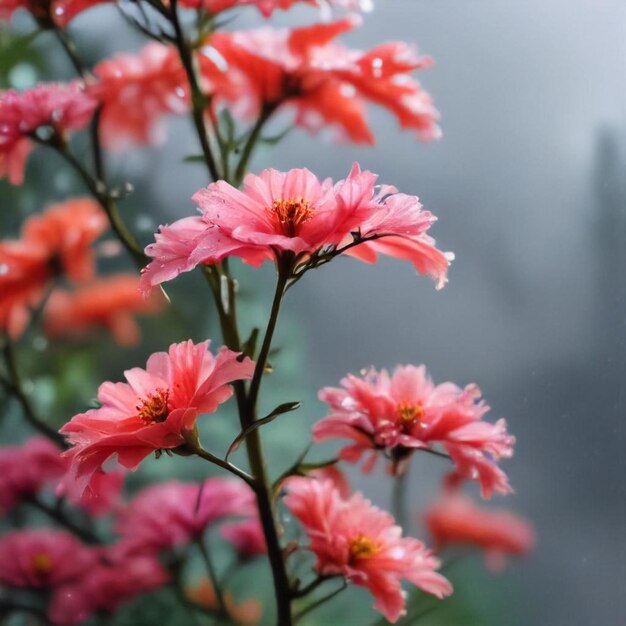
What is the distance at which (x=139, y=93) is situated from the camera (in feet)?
1.60

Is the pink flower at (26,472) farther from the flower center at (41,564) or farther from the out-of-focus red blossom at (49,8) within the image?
the out-of-focus red blossom at (49,8)

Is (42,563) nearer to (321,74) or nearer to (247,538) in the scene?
(247,538)

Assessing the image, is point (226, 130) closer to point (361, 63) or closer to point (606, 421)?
point (361, 63)

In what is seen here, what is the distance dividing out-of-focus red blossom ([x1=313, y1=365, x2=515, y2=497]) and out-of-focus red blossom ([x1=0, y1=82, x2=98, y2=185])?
17cm

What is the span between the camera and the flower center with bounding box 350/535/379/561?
1.16 feet

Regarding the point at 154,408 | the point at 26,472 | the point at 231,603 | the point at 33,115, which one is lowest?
the point at 231,603

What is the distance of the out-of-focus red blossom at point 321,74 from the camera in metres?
0.42

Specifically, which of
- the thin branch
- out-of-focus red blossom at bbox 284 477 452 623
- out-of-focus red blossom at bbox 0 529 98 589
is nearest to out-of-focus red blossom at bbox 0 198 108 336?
the thin branch

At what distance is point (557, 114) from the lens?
614mm

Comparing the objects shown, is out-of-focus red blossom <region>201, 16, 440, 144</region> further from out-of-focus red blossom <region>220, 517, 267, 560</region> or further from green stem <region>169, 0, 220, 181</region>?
out-of-focus red blossom <region>220, 517, 267, 560</region>

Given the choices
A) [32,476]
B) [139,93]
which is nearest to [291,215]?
[139,93]

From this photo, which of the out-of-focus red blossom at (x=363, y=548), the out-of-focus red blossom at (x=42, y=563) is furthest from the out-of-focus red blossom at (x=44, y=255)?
the out-of-focus red blossom at (x=363, y=548)

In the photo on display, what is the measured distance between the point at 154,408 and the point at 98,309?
361 millimetres

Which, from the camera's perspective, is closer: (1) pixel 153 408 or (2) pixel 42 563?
(1) pixel 153 408
